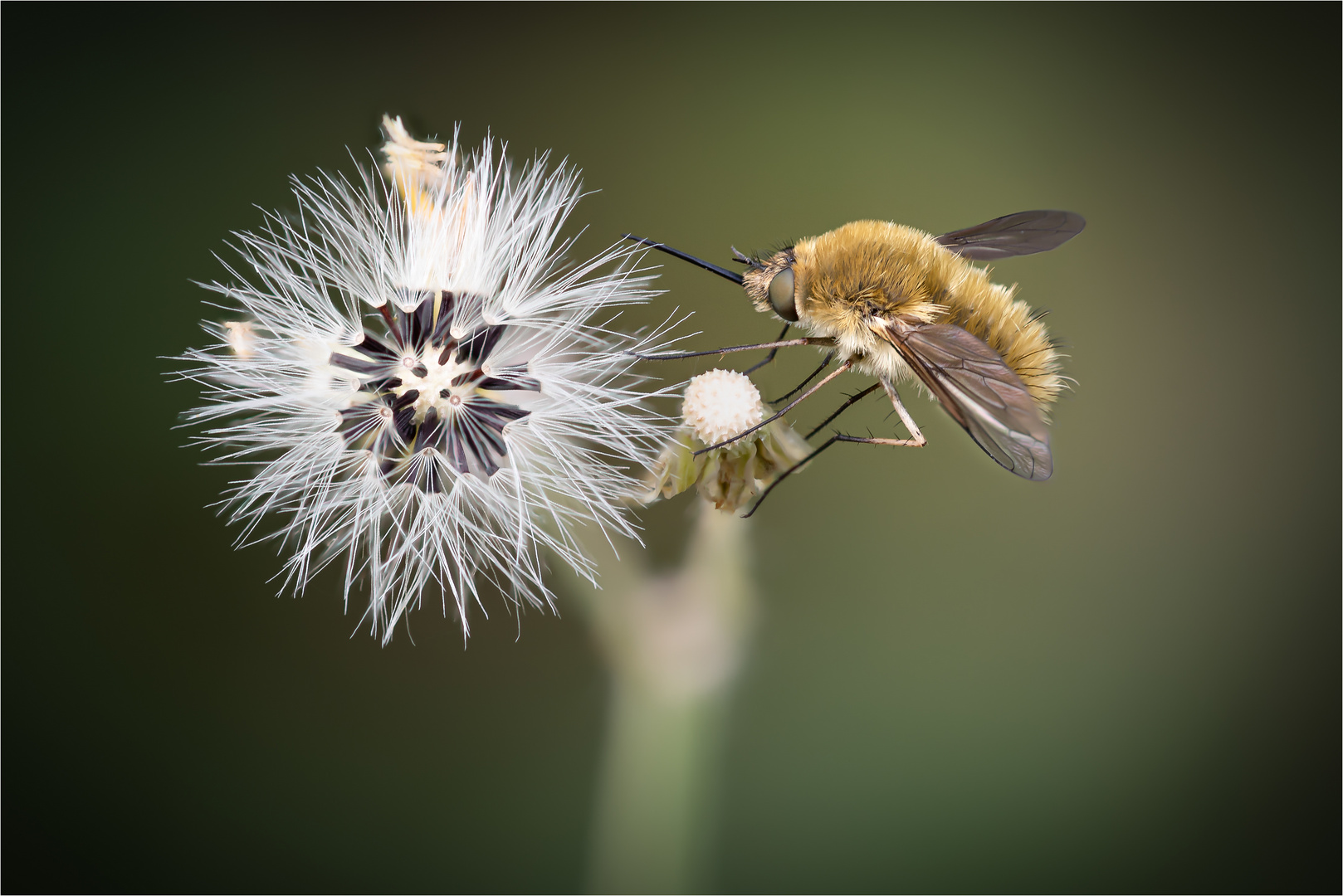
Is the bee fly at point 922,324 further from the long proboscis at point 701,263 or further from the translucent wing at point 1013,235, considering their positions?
the translucent wing at point 1013,235

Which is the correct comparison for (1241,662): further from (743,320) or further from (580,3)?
(580,3)

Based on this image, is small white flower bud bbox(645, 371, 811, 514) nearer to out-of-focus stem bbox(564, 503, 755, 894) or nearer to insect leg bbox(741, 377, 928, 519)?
insect leg bbox(741, 377, 928, 519)

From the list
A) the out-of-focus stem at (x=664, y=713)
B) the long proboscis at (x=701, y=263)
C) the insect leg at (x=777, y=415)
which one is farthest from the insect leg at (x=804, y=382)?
the out-of-focus stem at (x=664, y=713)

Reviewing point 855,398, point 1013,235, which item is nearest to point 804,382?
point 855,398

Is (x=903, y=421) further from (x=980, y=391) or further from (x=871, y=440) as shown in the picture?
(x=980, y=391)

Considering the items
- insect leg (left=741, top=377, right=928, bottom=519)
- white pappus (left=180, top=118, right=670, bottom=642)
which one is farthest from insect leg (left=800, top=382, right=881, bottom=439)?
white pappus (left=180, top=118, right=670, bottom=642)

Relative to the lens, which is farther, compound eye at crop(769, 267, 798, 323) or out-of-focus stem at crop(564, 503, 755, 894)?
out-of-focus stem at crop(564, 503, 755, 894)

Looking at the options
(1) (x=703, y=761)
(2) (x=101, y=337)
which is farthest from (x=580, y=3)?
(1) (x=703, y=761)

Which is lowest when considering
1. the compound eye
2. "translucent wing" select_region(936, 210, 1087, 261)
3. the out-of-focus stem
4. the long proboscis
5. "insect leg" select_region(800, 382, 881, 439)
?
the out-of-focus stem
